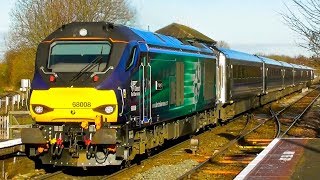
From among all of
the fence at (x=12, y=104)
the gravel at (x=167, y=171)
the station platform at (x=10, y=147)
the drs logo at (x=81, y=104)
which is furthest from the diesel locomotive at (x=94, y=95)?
the fence at (x=12, y=104)

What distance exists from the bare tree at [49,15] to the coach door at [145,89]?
64.7 ft

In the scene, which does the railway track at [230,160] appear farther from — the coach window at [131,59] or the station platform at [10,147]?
the station platform at [10,147]

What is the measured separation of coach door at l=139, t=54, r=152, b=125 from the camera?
1159 centimetres

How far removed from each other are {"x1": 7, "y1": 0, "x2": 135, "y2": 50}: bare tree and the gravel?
20.0 meters

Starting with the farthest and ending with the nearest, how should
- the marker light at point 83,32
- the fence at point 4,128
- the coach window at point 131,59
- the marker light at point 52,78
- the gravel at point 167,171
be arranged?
the fence at point 4,128 → the gravel at point 167,171 → the marker light at point 83,32 → the coach window at point 131,59 → the marker light at point 52,78

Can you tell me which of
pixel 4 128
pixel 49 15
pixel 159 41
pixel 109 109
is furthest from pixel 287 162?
pixel 49 15

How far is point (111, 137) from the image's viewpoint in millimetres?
10258

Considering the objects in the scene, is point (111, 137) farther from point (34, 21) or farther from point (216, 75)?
point (34, 21)

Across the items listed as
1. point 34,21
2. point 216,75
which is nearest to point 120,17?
point 34,21

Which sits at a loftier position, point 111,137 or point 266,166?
point 111,137

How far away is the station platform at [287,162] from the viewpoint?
31.7 ft

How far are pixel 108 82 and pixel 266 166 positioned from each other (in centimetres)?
376

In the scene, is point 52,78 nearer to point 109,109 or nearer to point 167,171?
point 109,109

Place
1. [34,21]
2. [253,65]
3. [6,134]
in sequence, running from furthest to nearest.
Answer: [34,21] < [253,65] < [6,134]
